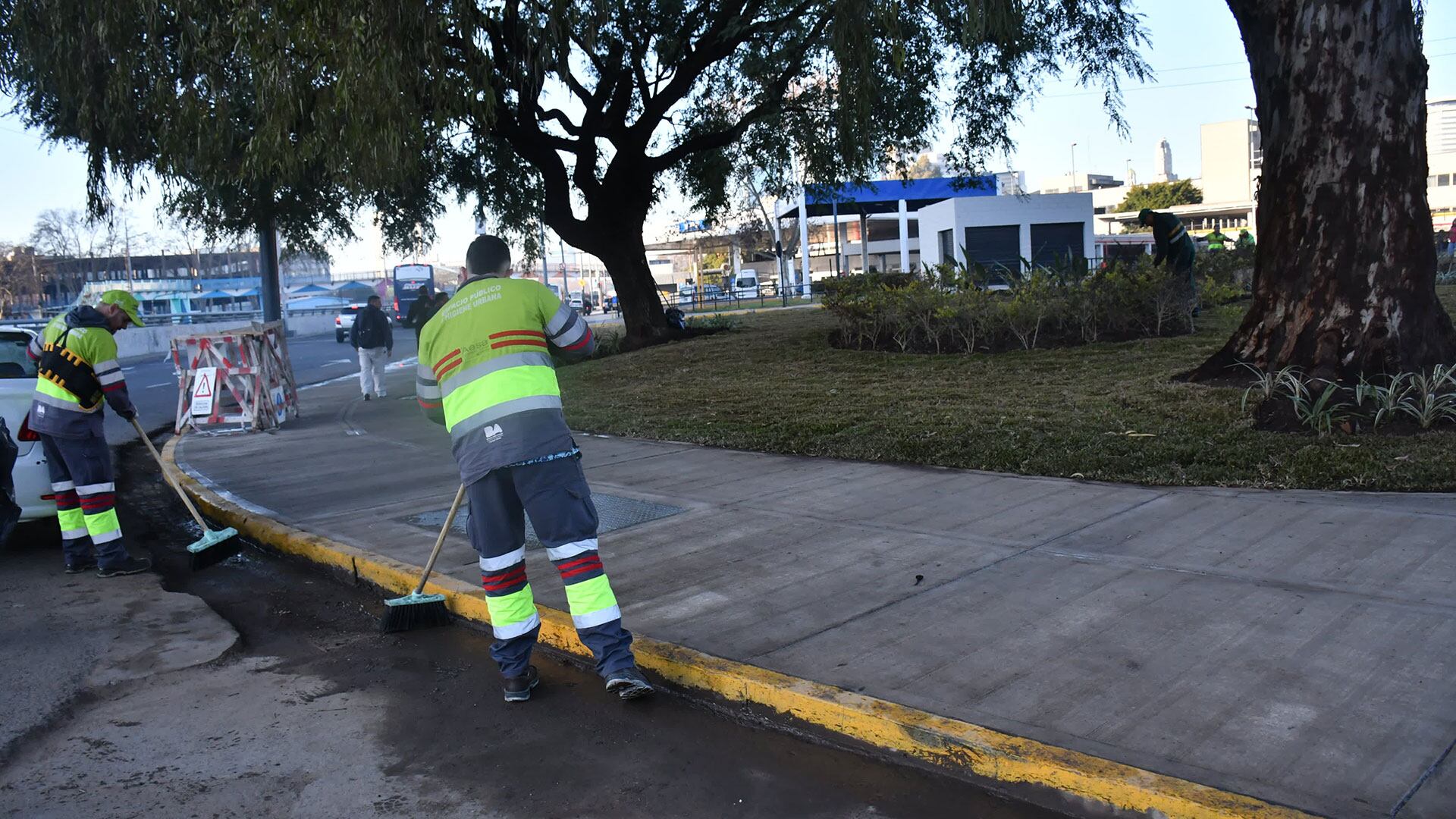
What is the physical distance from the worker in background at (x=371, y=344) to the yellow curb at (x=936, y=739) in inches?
478

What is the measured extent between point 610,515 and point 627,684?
3.12 m

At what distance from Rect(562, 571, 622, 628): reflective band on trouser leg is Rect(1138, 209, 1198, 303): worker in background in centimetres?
1193

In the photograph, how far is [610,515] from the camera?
7.39m

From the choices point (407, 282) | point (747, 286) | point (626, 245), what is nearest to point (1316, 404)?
point (626, 245)

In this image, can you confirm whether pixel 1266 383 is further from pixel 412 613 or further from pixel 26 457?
pixel 26 457

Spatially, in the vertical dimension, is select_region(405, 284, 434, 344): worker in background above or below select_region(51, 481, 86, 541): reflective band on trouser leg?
above

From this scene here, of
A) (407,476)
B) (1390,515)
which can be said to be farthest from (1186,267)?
(407,476)

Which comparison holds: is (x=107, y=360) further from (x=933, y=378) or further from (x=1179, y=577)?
(x=933, y=378)

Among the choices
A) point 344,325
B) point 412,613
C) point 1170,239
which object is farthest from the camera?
point 344,325

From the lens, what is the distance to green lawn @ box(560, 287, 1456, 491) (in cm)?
704

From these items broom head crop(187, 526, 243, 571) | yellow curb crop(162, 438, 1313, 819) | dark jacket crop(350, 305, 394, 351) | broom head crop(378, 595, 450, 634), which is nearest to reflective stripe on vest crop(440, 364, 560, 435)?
yellow curb crop(162, 438, 1313, 819)

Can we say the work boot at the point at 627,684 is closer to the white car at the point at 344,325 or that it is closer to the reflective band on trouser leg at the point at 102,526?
the reflective band on trouser leg at the point at 102,526

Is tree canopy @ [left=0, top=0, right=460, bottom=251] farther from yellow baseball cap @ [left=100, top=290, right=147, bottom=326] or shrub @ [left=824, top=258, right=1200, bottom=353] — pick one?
shrub @ [left=824, top=258, right=1200, bottom=353]

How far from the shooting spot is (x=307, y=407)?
647 inches
